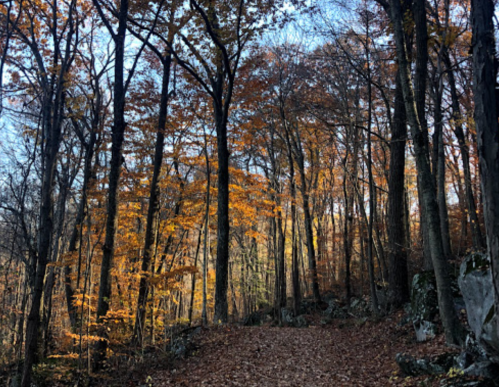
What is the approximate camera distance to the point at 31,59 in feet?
34.2

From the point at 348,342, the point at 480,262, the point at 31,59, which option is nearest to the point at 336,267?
the point at 348,342

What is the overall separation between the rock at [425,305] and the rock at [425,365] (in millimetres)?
1351

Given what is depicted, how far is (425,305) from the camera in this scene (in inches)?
268

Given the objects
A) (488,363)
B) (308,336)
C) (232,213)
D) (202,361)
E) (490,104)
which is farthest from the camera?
(232,213)

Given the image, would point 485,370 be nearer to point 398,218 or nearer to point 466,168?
point 398,218

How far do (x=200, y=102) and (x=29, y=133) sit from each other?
6.00 meters

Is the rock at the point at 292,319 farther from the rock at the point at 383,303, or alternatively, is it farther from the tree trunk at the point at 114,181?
the tree trunk at the point at 114,181

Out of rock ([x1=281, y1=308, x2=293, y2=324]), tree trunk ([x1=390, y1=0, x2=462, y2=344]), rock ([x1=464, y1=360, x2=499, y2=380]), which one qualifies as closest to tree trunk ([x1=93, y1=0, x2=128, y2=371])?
tree trunk ([x1=390, y1=0, x2=462, y2=344])

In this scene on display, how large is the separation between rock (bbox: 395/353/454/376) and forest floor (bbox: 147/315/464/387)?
16cm

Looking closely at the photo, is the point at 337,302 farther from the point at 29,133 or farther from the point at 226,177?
the point at 29,133

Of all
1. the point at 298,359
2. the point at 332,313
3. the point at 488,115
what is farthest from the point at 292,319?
the point at 488,115

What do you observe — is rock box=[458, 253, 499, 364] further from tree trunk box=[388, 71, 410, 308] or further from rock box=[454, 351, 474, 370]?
tree trunk box=[388, 71, 410, 308]

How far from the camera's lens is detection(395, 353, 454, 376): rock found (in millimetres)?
4648

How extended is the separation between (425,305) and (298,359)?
3.11 m
